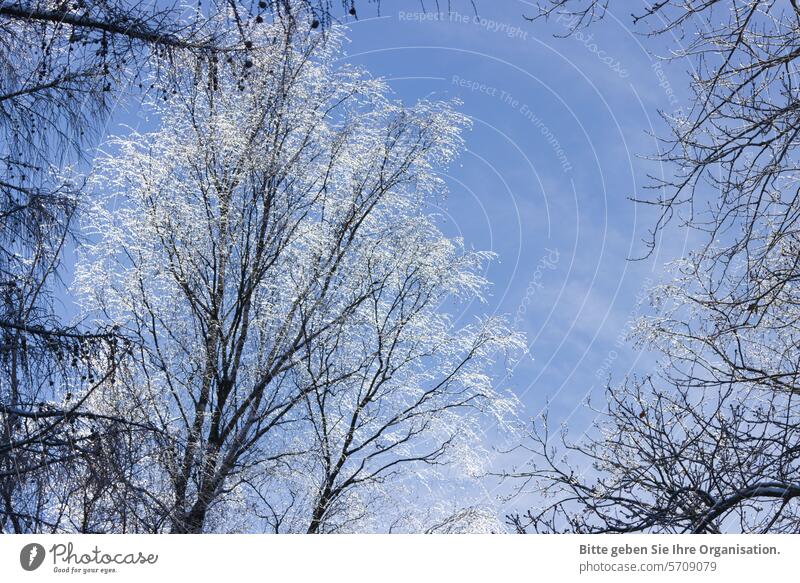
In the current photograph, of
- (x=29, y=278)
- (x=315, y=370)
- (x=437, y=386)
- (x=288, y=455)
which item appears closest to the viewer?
(x=29, y=278)

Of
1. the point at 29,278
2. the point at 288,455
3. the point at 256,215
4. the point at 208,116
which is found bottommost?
the point at 29,278

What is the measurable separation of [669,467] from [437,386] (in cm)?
510

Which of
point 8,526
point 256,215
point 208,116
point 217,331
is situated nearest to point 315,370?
point 217,331

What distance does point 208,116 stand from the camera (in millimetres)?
9391

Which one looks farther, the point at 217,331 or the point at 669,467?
the point at 217,331

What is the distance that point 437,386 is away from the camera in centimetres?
963

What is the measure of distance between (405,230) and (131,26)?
6.11 meters
